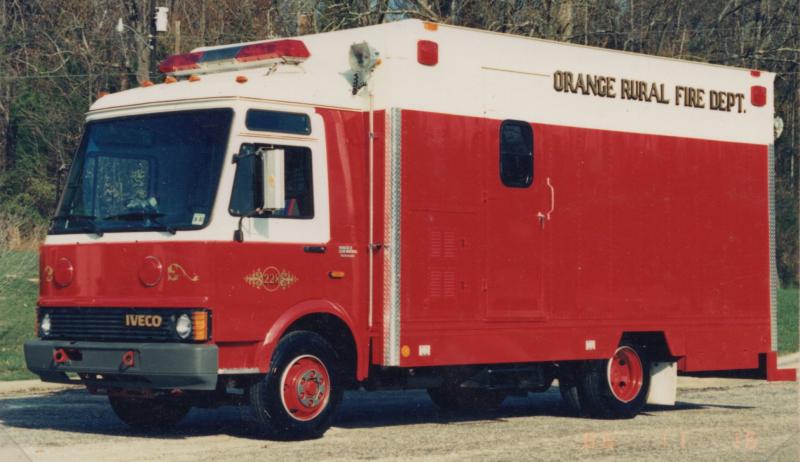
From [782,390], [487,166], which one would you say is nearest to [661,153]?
[487,166]

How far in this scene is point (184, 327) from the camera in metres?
12.0

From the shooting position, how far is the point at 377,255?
43.6ft

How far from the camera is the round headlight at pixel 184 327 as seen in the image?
1197 cm

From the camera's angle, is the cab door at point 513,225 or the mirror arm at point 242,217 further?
the cab door at point 513,225

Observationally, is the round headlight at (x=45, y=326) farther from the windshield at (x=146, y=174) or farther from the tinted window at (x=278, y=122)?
the tinted window at (x=278, y=122)

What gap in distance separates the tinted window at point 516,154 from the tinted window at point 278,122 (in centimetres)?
233

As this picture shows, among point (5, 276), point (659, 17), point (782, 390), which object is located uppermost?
point (659, 17)

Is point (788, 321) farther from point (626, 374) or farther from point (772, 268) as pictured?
point (626, 374)

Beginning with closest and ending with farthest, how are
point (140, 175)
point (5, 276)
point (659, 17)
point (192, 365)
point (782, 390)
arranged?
point (192, 365), point (140, 175), point (782, 390), point (5, 276), point (659, 17)

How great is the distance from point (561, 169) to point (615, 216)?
3.04 feet

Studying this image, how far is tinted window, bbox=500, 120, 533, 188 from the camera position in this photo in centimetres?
1438

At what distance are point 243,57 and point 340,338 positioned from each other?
9.09ft

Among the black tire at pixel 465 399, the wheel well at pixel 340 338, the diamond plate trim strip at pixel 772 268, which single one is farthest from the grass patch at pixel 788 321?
Answer: the wheel well at pixel 340 338

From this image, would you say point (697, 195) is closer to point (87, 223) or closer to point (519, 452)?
point (519, 452)
